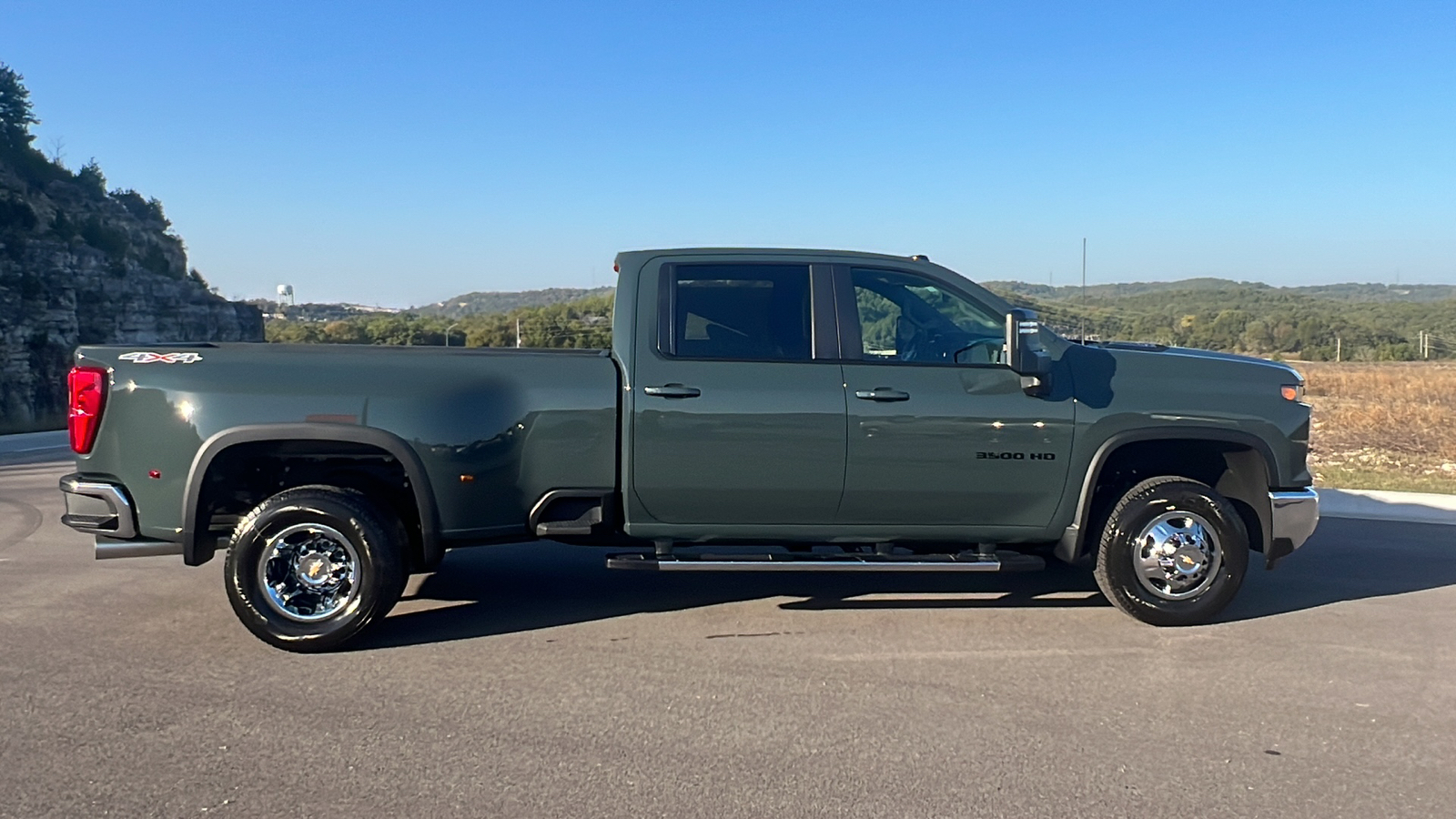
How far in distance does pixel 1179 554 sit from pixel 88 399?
18.8 ft

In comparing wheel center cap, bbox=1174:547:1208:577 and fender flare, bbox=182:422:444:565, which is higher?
fender flare, bbox=182:422:444:565

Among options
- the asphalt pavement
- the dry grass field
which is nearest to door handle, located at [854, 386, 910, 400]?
the asphalt pavement

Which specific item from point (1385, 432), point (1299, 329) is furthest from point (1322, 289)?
point (1385, 432)

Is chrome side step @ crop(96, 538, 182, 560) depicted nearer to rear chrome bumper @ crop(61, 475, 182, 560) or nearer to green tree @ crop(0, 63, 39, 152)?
rear chrome bumper @ crop(61, 475, 182, 560)

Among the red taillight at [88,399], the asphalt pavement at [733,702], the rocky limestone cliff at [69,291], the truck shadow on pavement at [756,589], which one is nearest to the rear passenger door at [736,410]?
the asphalt pavement at [733,702]

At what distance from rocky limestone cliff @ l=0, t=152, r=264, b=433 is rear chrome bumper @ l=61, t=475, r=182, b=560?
1795cm

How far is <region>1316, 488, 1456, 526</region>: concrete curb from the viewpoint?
29.6ft

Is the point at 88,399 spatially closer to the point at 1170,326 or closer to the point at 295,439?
the point at 295,439

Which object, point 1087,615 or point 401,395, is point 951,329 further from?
point 401,395

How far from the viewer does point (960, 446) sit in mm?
5535

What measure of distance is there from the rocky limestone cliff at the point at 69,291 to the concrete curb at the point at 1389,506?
21.7m

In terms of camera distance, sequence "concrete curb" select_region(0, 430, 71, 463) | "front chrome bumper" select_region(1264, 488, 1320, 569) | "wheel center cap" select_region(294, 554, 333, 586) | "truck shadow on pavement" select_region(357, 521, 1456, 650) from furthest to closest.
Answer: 1. "concrete curb" select_region(0, 430, 71, 463)
2. "truck shadow on pavement" select_region(357, 521, 1456, 650)
3. "front chrome bumper" select_region(1264, 488, 1320, 569)
4. "wheel center cap" select_region(294, 554, 333, 586)

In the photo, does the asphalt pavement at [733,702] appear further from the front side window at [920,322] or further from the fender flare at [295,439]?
the front side window at [920,322]

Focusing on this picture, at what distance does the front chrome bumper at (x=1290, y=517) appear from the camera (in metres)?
5.73
